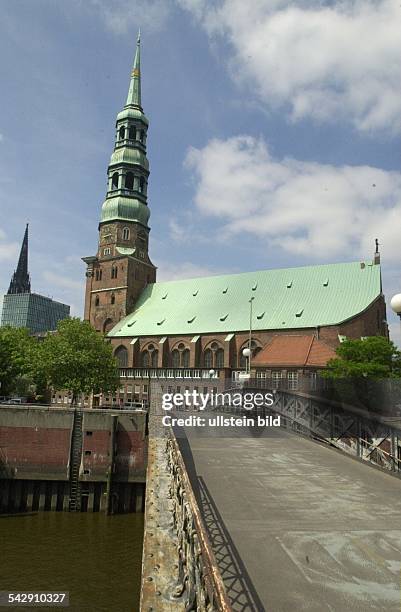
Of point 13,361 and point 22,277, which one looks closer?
point 13,361

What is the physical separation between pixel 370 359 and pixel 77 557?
2661cm

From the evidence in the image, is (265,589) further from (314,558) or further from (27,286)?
(27,286)

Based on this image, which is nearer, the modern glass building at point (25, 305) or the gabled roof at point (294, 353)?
the gabled roof at point (294, 353)

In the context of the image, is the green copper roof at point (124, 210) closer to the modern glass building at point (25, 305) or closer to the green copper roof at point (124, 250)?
the green copper roof at point (124, 250)

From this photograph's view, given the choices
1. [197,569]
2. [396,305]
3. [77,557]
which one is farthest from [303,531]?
[77,557]

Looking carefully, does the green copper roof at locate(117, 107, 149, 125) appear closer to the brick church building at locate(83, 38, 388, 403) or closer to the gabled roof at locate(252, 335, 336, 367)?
the brick church building at locate(83, 38, 388, 403)

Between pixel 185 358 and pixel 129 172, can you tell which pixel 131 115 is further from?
pixel 185 358

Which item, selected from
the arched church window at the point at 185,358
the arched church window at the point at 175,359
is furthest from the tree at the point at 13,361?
the arched church window at the point at 185,358

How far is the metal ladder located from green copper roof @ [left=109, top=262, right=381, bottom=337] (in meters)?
33.8

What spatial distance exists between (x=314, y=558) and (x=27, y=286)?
595 feet

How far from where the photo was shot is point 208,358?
62.8 meters

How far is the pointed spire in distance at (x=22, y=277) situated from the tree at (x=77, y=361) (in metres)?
133

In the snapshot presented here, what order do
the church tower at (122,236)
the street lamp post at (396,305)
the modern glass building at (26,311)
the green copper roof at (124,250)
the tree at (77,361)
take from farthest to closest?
the modern glass building at (26,311) < the green copper roof at (124,250) < the church tower at (122,236) < the tree at (77,361) < the street lamp post at (396,305)

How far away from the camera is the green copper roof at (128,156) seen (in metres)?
75.3
